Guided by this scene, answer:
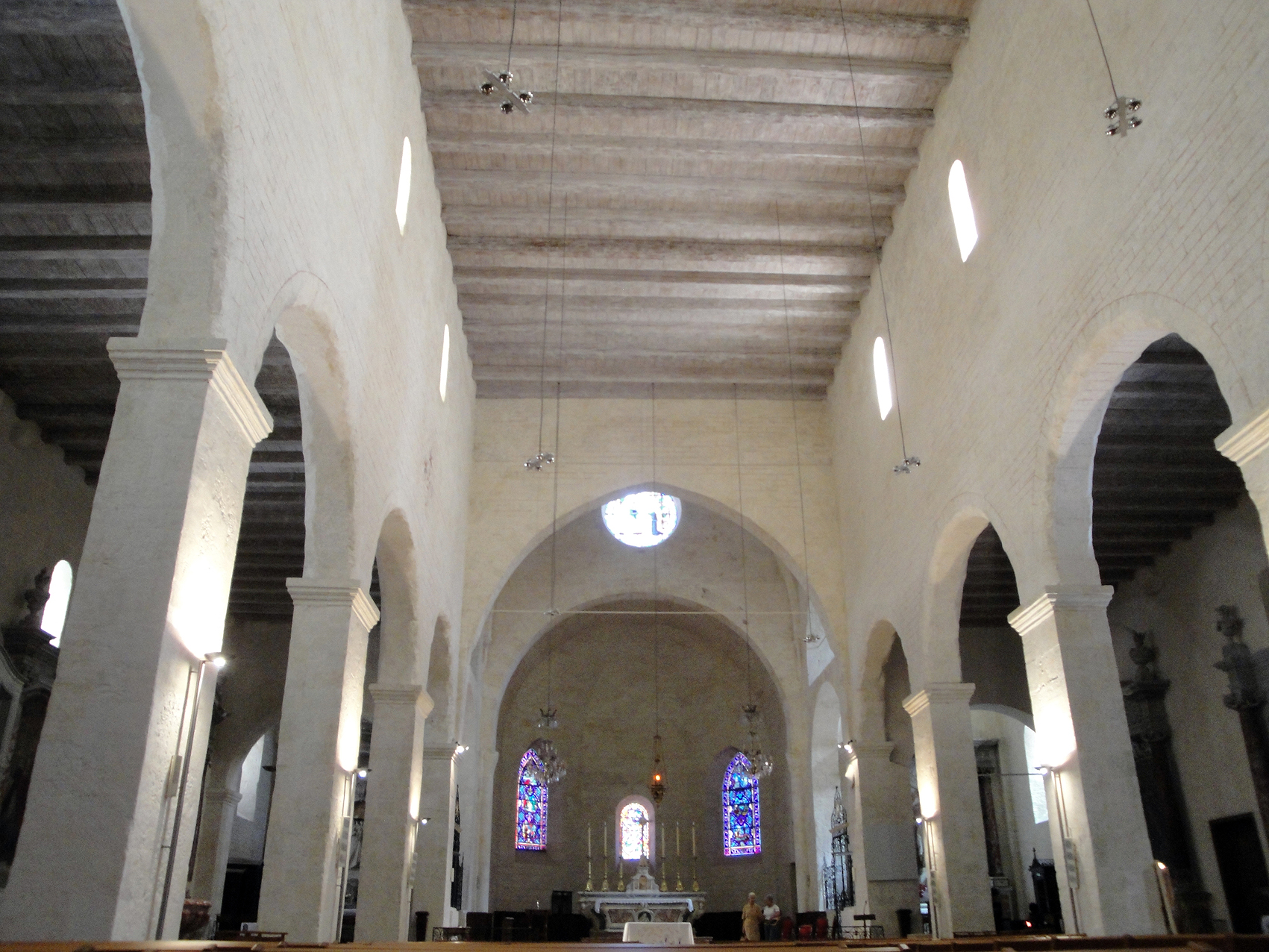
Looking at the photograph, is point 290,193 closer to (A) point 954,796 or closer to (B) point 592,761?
(A) point 954,796

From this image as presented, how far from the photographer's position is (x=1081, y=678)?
30.6 ft

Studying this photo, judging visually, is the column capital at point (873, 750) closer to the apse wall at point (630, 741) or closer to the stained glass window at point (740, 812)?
the apse wall at point (630, 741)

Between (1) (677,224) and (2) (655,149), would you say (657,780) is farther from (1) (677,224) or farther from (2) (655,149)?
(2) (655,149)

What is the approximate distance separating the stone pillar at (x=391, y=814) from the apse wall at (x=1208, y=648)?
1053 centimetres

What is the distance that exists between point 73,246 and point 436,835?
983 cm

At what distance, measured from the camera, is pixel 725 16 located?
11438mm

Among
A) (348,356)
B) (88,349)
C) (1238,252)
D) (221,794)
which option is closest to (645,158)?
(348,356)

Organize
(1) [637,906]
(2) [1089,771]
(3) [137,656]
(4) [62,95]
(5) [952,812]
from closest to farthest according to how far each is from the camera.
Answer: (3) [137,656] → (4) [62,95] → (2) [1089,771] → (5) [952,812] → (1) [637,906]

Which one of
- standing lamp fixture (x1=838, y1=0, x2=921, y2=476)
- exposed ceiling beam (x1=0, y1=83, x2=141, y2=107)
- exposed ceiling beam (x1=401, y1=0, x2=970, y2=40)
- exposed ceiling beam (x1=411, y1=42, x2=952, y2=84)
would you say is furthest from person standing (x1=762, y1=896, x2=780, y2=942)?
exposed ceiling beam (x1=0, y1=83, x2=141, y2=107)

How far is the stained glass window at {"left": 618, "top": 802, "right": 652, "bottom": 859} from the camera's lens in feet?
82.5

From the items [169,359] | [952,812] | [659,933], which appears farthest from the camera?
[952,812]

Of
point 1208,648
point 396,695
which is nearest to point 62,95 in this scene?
point 396,695

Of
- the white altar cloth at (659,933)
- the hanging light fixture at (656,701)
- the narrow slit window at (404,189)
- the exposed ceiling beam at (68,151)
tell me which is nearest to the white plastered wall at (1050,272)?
the white altar cloth at (659,933)

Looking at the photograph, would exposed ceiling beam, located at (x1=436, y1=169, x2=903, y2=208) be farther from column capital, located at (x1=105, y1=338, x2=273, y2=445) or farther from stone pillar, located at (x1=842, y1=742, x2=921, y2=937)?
column capital, located at (x1=105, y1=338, x2=273, y2=445)
